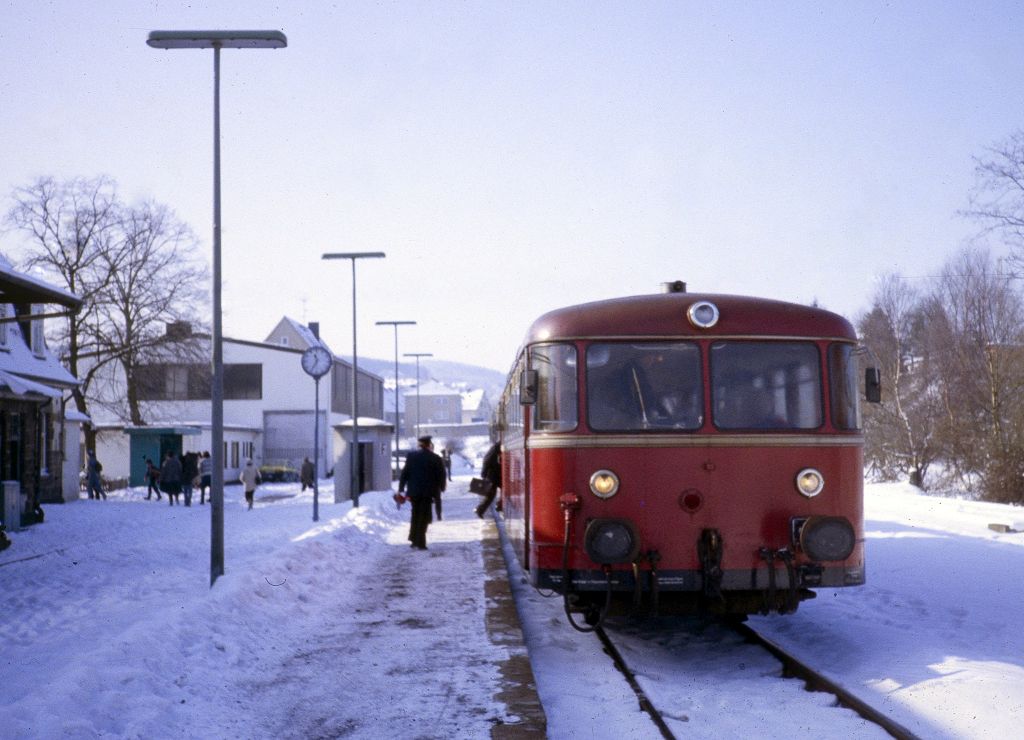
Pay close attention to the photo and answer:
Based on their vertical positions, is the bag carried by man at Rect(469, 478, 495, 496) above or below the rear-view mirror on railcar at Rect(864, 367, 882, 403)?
below

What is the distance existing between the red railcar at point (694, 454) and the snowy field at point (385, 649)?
78 cm

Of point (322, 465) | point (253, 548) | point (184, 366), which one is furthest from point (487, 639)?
point (322, 465)

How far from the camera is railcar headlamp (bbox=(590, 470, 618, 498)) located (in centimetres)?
856

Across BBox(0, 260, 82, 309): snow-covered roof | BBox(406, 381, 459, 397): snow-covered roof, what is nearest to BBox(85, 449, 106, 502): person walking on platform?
BBox(0, 260, 82, 309): snow-covered roof

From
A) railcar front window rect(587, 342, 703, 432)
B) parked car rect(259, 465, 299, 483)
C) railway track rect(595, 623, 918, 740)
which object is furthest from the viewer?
parked car rect(259, 465, 299, 483)

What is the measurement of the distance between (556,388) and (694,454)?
47.6 inches

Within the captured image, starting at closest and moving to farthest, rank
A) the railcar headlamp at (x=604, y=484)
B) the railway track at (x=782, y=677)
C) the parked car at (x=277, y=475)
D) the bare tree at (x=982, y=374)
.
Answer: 1. the railway track at (x=782, y=677)
2. the railcar headlamp at (x=604, y=484)
3. the bare tree at (x=982, y=374)
4. the parked car at (x=277, y=475)

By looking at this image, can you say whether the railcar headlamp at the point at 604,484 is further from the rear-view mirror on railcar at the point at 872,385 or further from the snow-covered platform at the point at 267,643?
the rear-view mirror on railcar at the point at 872,385

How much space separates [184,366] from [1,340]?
17.1 metres

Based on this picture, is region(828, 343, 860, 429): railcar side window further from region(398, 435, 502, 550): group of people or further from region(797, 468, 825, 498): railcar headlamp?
region(398, 435, 502, 550): group of people

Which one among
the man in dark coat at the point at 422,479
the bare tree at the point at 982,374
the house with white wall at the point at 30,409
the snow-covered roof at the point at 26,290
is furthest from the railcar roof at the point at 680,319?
the bare tree at the point at 982,374

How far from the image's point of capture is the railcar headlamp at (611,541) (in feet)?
27.2

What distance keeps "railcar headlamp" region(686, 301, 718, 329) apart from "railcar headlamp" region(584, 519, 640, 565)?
1.69m

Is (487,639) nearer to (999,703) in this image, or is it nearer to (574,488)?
(574,488)
